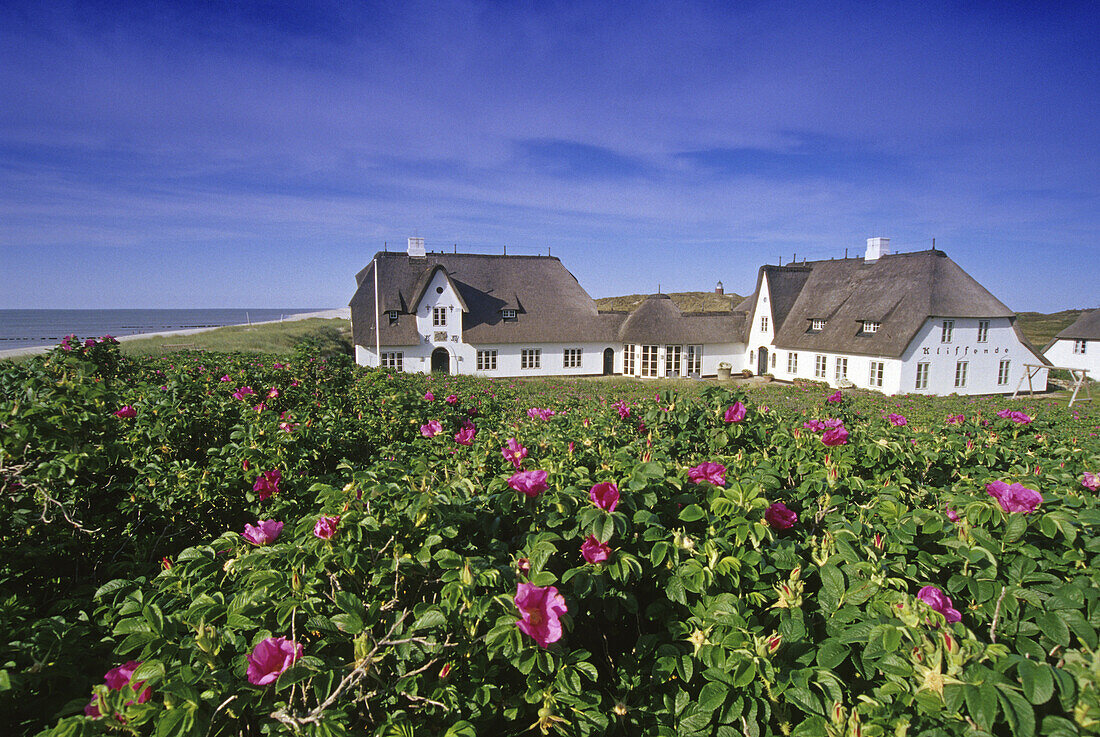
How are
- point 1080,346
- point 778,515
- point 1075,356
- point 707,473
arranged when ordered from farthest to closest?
point 1075,356
point 1080,346
point 707,473
point 778,515

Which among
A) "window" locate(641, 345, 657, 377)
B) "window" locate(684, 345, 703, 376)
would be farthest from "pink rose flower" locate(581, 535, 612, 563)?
"window" locate(684, 345, 703, 376)

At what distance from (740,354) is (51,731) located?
123ft

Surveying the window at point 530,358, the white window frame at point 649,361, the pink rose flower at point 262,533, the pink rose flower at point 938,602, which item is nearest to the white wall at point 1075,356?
the white window frame at point 649,361

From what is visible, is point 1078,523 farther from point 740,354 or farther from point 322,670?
point 740,354

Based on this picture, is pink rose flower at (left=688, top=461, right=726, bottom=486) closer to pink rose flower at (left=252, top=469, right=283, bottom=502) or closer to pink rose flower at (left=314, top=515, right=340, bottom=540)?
pink rose flower at (left=314, top=515, right=340, bottom=540)

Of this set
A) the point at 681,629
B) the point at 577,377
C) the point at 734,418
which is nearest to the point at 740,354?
the point at 577,377

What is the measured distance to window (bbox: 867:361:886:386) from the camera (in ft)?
91.7

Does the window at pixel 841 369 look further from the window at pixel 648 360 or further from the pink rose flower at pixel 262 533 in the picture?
the pink rose flower at pixel 262 533

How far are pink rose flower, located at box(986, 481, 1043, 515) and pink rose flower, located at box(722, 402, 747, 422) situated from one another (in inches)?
72.7

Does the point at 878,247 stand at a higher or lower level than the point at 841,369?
higher

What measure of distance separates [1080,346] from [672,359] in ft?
113

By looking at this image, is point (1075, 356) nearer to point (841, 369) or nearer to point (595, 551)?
point (841, 369)

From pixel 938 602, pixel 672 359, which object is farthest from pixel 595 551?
pixel 672 359

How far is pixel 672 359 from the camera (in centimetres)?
3416
